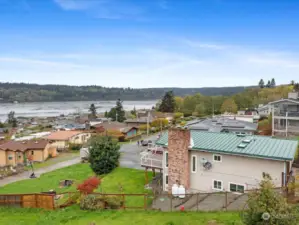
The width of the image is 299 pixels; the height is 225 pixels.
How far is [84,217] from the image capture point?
14.3 m

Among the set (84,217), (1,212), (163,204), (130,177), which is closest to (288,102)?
(130,177)

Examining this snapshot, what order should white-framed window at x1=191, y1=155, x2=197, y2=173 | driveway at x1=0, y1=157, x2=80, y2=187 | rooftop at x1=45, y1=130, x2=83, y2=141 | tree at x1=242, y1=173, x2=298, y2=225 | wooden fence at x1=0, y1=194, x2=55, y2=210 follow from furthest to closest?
rooftop at x1=45, y1=130, x2=83, y2=141, driveway at x1=0, y1=157, x2=80, y2=187, white-framed window at x1=191, y1=155, x2=197, y2=173, wooden fence at x1=0, y1=194, x2=55, y2=210, tree at x1=242, y1=173, x2=298, y2=225

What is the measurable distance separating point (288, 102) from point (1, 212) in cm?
3653

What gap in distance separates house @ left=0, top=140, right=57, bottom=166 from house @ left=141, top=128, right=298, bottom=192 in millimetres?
30240

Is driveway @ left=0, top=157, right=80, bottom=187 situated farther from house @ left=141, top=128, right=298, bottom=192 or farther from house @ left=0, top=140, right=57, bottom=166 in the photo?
house @ left=141, top=128, right=298, bottom=192

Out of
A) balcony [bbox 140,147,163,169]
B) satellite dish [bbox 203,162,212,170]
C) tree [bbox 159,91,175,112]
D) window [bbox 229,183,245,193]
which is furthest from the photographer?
tree [bbox 159,91,175,112]

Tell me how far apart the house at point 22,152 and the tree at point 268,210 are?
133 feet

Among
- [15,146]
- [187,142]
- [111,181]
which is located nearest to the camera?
[187,142]

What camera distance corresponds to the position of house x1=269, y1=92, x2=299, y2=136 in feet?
119

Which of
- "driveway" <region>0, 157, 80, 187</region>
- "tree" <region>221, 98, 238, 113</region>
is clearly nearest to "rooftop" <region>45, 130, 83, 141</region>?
"driveway" <region>0, 157, 80, 187</region>

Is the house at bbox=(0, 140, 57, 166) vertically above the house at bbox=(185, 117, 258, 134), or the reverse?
the house at bbox=(185, 117, 258, 134)

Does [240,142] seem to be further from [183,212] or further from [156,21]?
[156,21]

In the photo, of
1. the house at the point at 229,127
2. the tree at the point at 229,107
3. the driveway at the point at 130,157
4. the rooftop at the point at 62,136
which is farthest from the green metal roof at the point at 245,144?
the tree at the point at 229,107

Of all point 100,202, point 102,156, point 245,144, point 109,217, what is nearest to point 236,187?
point 245,144
